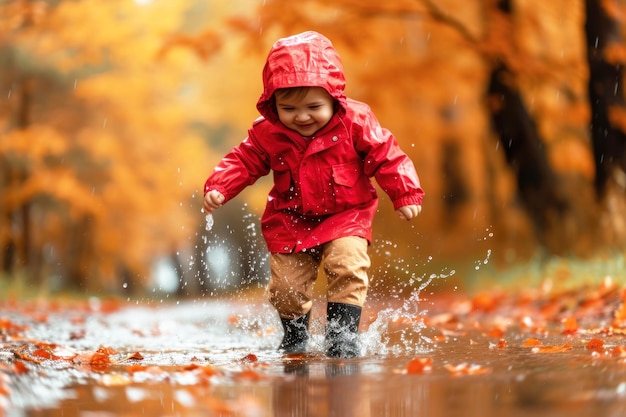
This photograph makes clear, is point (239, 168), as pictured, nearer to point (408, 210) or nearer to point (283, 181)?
point (283, 181)

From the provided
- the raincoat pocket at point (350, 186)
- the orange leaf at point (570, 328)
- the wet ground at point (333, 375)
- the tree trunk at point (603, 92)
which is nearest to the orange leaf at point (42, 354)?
the wet ground at point (333, 375)

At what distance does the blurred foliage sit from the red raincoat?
17.7ft

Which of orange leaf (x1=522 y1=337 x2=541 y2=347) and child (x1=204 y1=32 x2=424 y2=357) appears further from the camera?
orange leaf (x1=522 y1=337 x2=541 y2=347)

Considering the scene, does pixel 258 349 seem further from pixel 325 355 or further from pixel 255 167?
pixel 255 167

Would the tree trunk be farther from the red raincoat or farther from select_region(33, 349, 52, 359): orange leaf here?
select_region(33, 349, 52, 359): orange leaf

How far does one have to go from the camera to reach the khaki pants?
514 centimetres

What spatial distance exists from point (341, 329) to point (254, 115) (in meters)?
18.2

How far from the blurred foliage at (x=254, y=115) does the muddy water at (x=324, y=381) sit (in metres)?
5.58

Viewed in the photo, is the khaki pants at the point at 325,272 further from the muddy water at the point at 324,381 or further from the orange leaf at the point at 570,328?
the orange leaf at the point at 570,328

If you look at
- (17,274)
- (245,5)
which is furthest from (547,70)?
(245,5)

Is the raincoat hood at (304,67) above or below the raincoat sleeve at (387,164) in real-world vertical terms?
above

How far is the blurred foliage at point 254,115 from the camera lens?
40.8 ft

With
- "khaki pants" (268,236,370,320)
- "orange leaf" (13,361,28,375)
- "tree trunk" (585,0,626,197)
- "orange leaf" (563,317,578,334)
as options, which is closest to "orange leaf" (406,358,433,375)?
"khaki pants" (268,236,370,320)

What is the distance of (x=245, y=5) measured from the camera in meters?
25.9
